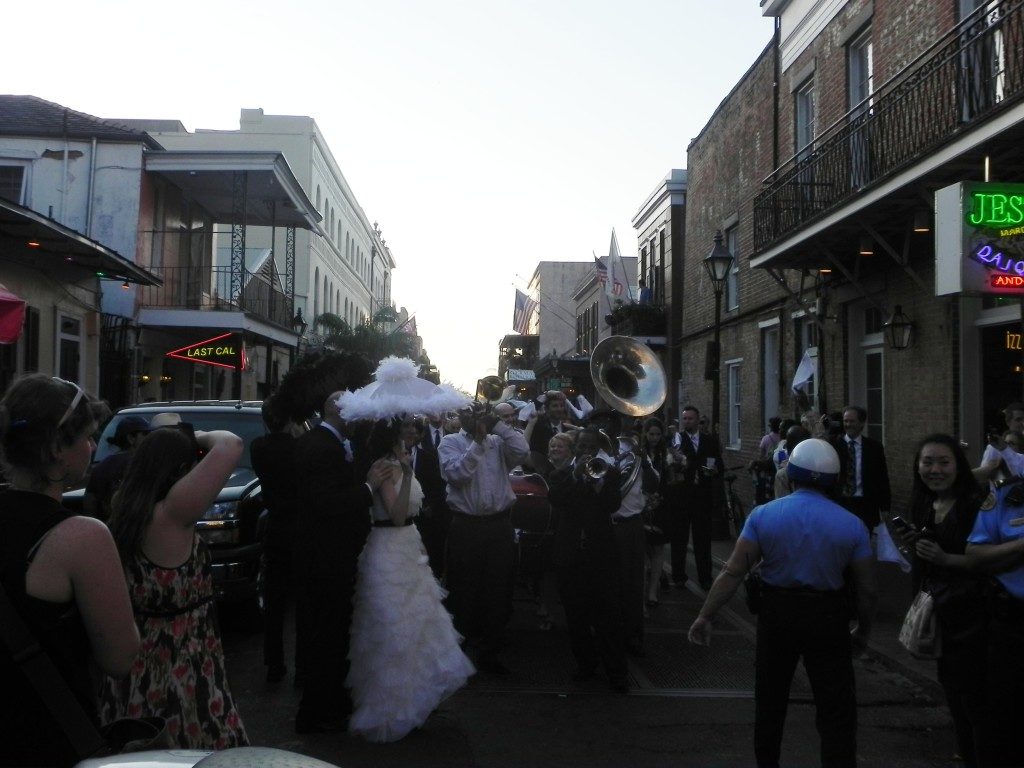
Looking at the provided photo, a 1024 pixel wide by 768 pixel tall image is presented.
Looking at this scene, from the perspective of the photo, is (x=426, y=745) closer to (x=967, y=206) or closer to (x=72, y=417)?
(x=72, y=417)

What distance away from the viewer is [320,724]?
18.9 ft

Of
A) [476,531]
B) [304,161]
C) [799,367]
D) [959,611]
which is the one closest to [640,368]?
[476,531]

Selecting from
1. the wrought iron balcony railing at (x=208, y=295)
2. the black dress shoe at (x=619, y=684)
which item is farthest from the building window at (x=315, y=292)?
the black dress shoe at (x=619, y=684)

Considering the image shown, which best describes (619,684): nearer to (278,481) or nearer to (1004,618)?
(278,481)

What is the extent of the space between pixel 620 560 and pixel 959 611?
135 inches

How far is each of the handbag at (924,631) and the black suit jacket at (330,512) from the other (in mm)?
2758

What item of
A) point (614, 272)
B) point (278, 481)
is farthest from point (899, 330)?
point (614, 272)

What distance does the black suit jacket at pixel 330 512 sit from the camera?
561cm

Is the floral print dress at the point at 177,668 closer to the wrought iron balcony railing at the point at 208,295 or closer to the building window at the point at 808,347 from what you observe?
the building window at the point at 808,347

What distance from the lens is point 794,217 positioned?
15531mm

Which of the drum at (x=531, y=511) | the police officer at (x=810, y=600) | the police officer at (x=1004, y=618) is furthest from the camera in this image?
the drum at (x=531, y=511)

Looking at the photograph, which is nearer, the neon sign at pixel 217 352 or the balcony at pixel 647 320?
the neon sign at pixel 217 352

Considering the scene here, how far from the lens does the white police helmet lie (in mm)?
4734

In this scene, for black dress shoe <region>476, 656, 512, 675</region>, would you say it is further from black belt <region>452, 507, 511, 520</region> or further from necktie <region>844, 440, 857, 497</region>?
necktie <region>844, 440, 857, 497</region>
